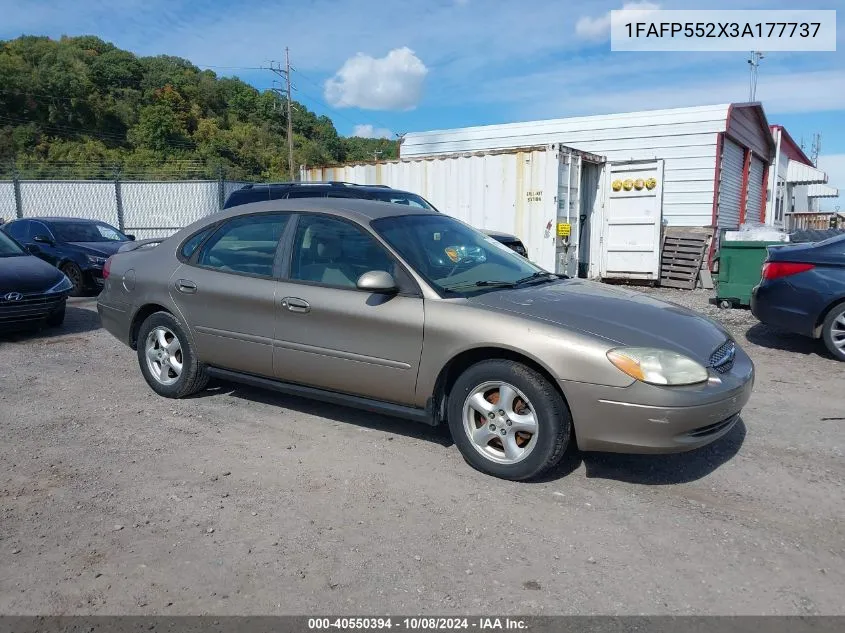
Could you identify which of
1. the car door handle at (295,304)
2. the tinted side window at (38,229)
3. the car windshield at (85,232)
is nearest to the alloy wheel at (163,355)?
the car door handle at (295,304)

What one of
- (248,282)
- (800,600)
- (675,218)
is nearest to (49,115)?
(675,218)

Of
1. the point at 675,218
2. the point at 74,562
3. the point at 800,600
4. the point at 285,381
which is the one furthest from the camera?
the point at 675,218

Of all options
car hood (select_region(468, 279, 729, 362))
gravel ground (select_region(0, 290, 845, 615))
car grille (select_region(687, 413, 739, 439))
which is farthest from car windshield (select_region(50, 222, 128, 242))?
car grille (select_region(687, 413, 739, 439))

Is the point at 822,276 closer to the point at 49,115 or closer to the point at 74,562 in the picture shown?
the point at 74,562

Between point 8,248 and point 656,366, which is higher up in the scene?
point 8,248

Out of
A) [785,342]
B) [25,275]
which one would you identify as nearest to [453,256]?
[785,342]

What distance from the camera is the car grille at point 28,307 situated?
24.0 feet

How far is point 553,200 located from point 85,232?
28.3 feet

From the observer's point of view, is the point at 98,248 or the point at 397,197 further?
the point at 98,248

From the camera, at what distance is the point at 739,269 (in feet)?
31.7

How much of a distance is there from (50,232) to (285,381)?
30.2 feet

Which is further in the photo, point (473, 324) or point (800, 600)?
point (473, 324)

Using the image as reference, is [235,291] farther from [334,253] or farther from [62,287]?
[62,287]

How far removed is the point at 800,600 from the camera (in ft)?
8.75
